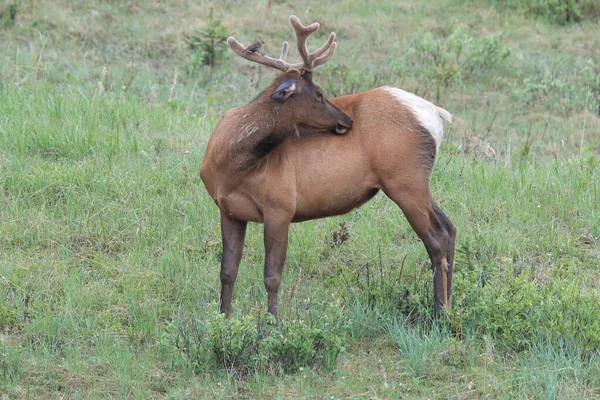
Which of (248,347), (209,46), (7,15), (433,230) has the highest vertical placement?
(7,15)

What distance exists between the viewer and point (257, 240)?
25.5 feet

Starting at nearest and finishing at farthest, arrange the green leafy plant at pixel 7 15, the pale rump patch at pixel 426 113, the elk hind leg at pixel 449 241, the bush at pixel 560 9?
the pale rump patch at pixel 426 113, the elk hind leg at pixel 449 241, the green leafy plant at pixel 7 15, the bush at pixel 560 9

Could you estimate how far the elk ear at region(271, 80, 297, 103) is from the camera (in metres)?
6.21

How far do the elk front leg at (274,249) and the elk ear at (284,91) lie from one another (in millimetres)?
801

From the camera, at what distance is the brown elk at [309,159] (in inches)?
Answer: 249

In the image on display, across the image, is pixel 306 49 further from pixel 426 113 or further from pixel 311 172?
pixel 426 113

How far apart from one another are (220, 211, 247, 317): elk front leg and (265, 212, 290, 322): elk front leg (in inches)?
12.4

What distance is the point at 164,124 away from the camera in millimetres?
9508

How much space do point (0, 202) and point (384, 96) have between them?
3550mm

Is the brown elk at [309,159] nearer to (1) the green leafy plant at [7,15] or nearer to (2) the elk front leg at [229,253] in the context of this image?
(2) the elk front leg at [229,253]

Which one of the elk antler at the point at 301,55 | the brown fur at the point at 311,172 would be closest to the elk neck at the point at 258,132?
the brown fur at the point at 311,172

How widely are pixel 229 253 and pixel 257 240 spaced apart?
1231 mm

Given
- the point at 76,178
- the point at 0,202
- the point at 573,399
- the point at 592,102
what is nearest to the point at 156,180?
the point at 76,178

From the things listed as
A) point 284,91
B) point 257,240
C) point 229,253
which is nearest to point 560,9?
point 257,240
